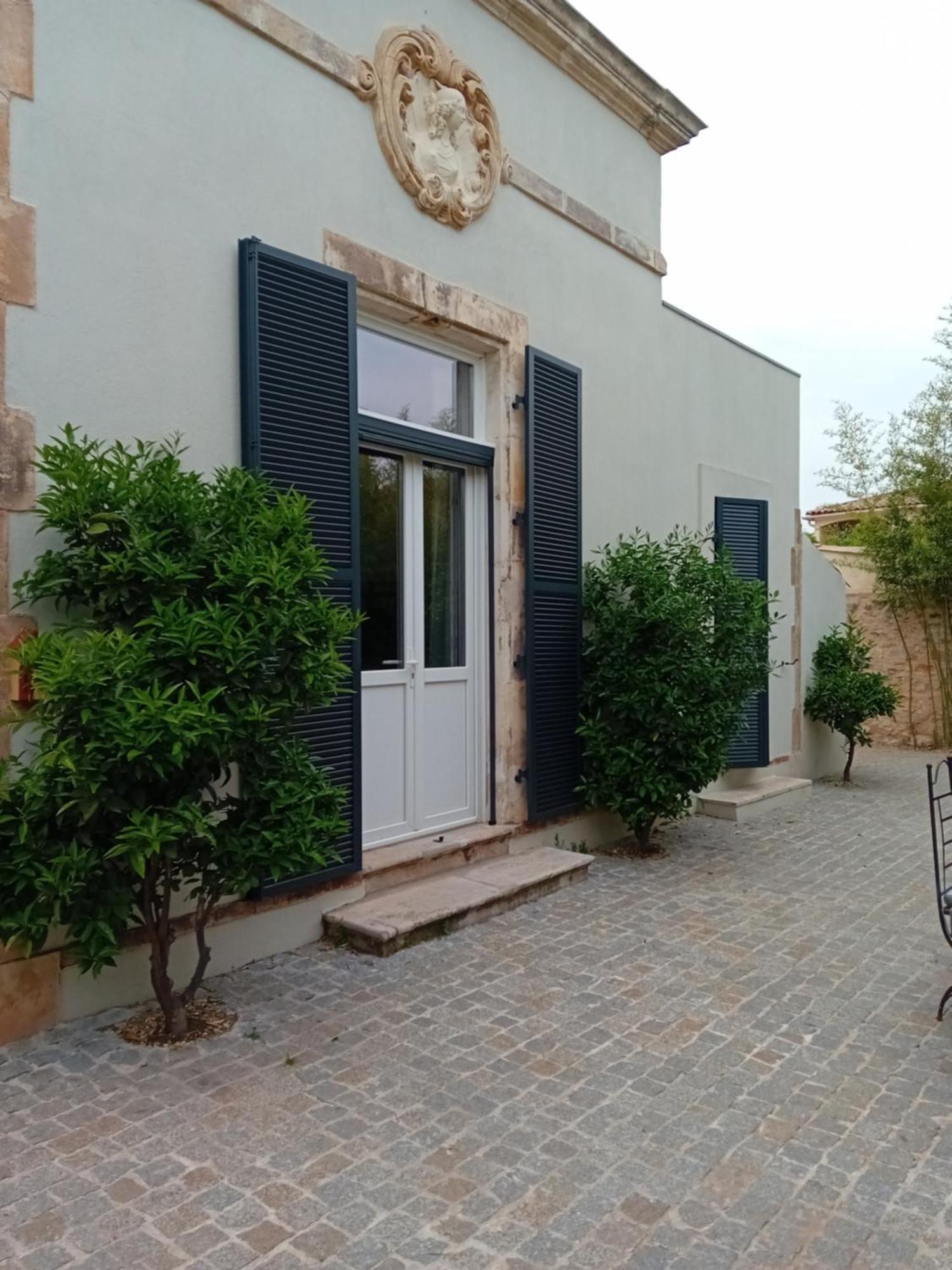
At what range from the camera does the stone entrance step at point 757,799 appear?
7.29m

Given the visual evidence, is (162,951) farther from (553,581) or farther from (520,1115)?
(553,581)

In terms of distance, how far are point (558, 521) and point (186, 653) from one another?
10.7 ft

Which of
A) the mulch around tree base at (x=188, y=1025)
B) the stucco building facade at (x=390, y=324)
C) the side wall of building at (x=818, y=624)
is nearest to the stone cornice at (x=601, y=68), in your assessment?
the stucco building facade at (x=390, y=324)

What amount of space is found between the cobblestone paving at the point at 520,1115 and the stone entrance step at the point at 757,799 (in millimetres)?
2716

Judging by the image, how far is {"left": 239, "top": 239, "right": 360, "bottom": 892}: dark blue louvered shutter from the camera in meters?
3.93

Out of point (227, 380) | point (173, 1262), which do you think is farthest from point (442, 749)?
point (173, 1262)

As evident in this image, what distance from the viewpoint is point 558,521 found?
5.80 m

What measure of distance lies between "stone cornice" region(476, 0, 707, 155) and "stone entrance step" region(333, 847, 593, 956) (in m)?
4.76

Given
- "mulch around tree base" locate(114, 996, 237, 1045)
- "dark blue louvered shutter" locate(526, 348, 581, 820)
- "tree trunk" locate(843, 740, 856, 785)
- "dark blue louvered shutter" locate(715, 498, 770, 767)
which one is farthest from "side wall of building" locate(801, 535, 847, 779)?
"mulch around tree base" locate(114, 996, 237, 1045)

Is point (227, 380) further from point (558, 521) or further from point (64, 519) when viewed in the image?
point (558, 521)

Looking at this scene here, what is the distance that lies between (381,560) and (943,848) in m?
2.96

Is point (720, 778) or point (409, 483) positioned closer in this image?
point (409, 483)

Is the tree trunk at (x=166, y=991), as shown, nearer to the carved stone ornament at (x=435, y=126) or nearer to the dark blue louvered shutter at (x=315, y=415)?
the dark blue louvered shutter at (x=315, y=415)

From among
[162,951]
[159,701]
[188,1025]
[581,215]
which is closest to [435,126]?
[581,215]
